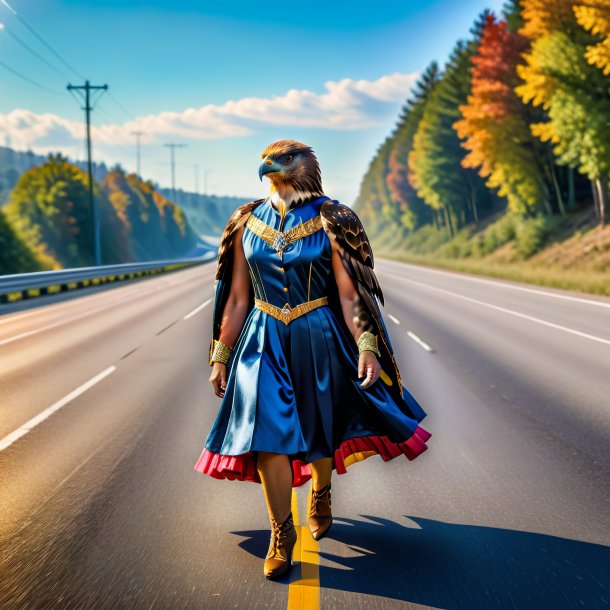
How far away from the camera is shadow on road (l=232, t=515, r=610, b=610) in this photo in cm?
350

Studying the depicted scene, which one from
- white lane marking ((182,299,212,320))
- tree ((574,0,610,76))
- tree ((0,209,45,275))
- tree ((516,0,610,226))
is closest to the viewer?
white lane marking ((182,299,212,320))

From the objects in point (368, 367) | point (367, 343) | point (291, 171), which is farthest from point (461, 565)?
point (291, 171)

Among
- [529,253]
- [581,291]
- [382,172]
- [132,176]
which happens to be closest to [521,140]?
[529,253]

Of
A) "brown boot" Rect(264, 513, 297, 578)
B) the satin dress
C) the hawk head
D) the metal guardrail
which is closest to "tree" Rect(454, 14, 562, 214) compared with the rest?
the metal guardrail

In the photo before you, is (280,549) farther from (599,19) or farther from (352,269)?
(599,19)

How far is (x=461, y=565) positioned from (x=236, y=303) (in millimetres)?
1792

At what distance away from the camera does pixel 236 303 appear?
415cm

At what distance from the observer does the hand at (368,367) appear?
3.87 meters

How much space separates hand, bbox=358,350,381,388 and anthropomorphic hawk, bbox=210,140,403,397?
0.45 feet

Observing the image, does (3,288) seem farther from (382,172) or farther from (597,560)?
(382,172)

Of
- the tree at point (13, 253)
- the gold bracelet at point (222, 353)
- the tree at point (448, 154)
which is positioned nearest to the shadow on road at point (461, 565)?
the gold bracelet at point (222, 353)

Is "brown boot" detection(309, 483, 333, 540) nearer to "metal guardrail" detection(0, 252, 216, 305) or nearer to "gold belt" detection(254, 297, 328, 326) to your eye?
"gold belt" detection(254, 297, 328, 326)

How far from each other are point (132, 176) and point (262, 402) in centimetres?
11970

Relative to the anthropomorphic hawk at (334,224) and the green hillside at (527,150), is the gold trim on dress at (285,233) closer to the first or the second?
the anthropomorphic hawk at (334,224)
